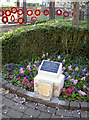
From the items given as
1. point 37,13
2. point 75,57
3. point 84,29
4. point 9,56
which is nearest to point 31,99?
point 9,56

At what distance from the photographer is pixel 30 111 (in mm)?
3504

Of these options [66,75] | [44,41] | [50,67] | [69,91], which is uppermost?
[44,41]

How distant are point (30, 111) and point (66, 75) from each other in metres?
1.47

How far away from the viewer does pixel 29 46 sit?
5418 millimetres

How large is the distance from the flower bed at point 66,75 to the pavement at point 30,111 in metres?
0.35

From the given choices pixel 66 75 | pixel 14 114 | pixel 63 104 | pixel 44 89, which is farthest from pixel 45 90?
pixel 66 75

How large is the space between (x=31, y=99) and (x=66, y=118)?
91cm

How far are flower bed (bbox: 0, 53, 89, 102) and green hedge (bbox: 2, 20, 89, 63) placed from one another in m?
0.24

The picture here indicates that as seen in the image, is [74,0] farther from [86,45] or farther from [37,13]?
[37,13]

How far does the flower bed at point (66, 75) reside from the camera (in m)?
3.88

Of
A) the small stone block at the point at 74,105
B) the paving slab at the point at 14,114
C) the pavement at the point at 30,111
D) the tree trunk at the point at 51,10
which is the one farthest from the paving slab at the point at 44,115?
the tree trunk at the point at 51,10

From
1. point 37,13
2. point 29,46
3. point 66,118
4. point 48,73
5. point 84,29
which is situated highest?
point 37,13

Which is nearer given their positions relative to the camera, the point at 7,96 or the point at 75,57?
the point at 7,96

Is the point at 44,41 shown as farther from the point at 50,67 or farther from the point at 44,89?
the point at 44,89
